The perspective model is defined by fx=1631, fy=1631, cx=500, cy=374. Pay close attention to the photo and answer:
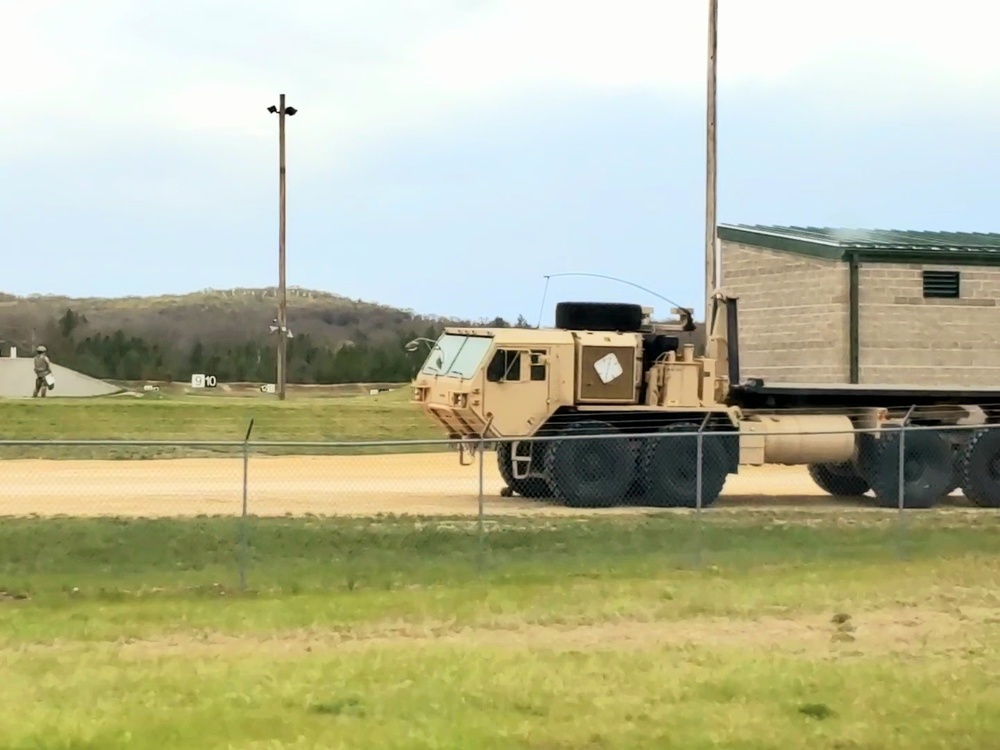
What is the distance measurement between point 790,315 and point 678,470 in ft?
26.2

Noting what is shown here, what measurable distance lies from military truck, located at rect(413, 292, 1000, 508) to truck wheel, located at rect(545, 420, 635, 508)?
18 mm

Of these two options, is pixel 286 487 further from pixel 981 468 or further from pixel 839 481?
pixel 981 468

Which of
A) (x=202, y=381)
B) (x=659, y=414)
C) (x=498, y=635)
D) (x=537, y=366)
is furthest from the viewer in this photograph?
(x=202, y=381)

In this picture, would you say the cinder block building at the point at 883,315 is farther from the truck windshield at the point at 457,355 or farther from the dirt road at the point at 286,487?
the truck windshield at the point at 457,355

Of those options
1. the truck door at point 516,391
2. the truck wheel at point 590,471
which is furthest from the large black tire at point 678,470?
the truck door at point 516,391

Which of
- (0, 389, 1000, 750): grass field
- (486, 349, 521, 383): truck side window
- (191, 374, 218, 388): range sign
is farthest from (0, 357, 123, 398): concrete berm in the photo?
(486, 349, 521, 383): truck side window

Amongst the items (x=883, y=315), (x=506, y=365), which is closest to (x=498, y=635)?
(x=506, y=365)

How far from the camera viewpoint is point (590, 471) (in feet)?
67.2

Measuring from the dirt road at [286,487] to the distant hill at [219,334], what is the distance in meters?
21.2

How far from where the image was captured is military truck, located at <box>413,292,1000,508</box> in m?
20.6

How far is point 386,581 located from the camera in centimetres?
1412

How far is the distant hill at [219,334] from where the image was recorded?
6406 centimetres

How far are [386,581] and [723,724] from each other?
6.08 meters

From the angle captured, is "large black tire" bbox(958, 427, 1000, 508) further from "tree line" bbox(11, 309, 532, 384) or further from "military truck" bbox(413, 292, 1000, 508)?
"tree line" bbox(11, 309, 532, 384)
